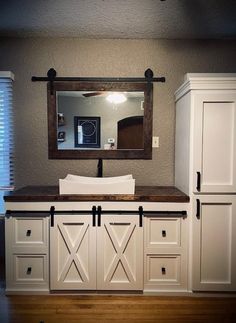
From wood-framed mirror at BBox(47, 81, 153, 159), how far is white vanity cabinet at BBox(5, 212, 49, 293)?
0.79 m

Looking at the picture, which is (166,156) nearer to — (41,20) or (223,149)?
(223,149)

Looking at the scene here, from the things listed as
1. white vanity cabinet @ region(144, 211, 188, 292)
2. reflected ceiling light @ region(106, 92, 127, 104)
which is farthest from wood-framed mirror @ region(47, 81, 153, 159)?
white vanity cabinet @ region(144, 211, 188, 292)

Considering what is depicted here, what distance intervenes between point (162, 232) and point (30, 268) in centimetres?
115

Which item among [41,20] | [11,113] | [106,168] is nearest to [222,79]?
[106,168]

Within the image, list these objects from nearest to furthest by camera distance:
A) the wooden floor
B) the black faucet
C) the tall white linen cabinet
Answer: the wooden floor
the tall white linen cabinet
the black faucet

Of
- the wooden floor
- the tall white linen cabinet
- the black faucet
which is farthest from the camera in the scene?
the black faucet

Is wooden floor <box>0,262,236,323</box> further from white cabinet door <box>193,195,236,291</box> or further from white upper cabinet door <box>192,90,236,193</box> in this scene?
white upper cabinet door <box>192,90,236,193</box>

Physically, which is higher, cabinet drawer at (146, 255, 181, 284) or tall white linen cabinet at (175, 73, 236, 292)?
tall white linen cabinet at (175, 73, 236, 292)

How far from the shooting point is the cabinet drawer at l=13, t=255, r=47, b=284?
2.04 metres

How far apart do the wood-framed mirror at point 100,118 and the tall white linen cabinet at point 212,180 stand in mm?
611

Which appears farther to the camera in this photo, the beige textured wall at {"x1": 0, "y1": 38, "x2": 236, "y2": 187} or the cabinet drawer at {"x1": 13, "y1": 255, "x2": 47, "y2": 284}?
the beige textured wall at {"x1": 0, "y1": 38, "x2": 236, "y2": 187}

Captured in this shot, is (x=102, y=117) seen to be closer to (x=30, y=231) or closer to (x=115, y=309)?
(x=30, y=231)

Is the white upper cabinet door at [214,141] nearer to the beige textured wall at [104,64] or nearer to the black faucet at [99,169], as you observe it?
the beige textured wall at [104,64]

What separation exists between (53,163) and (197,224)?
1538 mm
